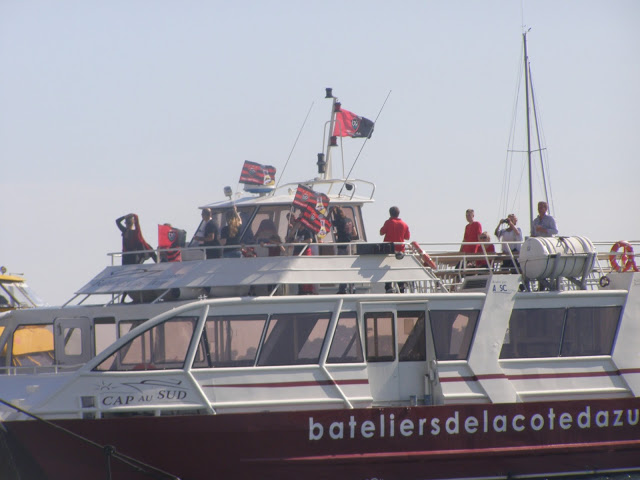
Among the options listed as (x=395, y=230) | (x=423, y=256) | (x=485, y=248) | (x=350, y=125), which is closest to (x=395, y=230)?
(x=395, y=230)

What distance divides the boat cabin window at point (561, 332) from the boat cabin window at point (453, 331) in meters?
0.63

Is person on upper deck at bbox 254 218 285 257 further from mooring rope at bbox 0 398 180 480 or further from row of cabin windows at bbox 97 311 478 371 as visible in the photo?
mooring rope at bbox 0 398 180 480

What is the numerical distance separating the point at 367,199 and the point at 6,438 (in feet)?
25.7

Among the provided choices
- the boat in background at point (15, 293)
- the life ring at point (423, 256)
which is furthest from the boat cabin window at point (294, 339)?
the boat in background at point (15, 293)

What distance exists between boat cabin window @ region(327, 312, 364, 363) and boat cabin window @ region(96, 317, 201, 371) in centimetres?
211

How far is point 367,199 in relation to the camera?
19.3 meters

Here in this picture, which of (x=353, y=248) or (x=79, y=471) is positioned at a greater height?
(x=353, y=248)

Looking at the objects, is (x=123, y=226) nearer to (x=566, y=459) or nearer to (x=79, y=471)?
(x=79, y=471)

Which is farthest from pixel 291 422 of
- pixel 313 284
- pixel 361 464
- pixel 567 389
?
pixel 567 389

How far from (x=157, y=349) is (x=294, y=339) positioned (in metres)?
1.98

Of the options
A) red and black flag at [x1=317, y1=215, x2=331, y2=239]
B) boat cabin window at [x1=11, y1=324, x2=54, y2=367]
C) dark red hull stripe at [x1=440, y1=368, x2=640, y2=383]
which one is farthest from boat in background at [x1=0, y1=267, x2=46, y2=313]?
dark red hull stripe at [x1=440, y1=368, x2=640, y2=383]

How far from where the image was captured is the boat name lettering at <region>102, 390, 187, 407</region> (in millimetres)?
14789

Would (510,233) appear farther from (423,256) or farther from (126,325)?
(126,325)

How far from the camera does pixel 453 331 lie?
16.3 meters
